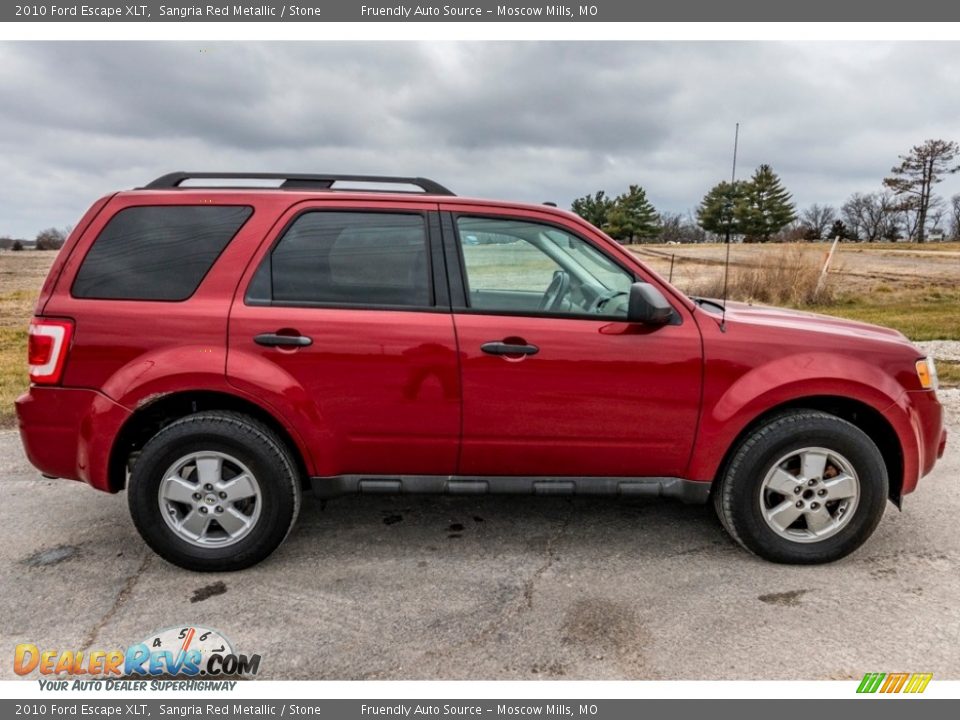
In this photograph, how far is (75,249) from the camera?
3.25 m

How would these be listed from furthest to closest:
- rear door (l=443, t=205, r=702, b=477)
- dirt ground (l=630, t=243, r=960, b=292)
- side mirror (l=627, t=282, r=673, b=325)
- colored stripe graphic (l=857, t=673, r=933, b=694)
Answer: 1. dirt ground (l=630, t=243, r=960, b=292)
2. rear door (l=443, t=205, r=702, b=477)
3. side mirror (l=627, t=282, r=673, b=325)
4. colored stripe graphic (l=857, t=673, r=933, b=694)

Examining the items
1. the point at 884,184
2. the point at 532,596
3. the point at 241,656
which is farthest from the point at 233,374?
the point at 884,184

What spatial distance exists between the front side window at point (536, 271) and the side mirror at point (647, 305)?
153mm

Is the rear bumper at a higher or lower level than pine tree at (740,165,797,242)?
lower

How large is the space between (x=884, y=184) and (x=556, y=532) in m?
79.6

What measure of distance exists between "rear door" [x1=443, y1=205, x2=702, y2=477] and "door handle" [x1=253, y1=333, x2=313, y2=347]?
2.45 ft

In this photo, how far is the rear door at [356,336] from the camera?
316 cm

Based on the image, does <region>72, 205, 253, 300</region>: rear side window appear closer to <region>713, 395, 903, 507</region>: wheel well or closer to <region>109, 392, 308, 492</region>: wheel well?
<region>109, 392, 308, 492</region>: wheel well

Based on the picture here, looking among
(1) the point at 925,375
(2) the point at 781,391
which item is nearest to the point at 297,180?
(2) the point at 781,391

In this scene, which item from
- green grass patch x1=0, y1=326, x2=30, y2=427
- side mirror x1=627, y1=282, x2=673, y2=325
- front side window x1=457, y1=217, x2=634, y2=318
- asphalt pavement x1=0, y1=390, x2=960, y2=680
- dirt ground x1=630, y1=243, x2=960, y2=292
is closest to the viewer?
asphalt pavement x1=0, y1=390, x2=960, y2=680

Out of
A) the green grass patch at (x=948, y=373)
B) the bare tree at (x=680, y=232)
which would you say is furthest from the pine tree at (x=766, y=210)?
the green grass patch at (x=948, y=373)

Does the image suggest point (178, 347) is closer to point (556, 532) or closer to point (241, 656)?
point (241, 656)

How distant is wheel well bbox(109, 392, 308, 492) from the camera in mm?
3240

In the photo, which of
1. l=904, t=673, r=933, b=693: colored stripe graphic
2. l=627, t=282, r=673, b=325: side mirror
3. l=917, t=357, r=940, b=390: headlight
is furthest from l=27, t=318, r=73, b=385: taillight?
l=917, t=357, r=940, b=390: headlight
